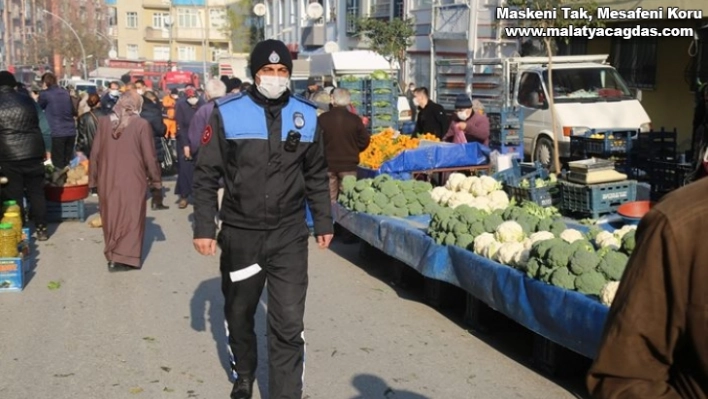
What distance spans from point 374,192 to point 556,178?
260 centimetres

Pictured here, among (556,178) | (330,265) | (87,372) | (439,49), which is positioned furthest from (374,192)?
(439,49)

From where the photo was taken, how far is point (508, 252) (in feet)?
23.0

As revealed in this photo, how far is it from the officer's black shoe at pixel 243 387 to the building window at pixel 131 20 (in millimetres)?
105768

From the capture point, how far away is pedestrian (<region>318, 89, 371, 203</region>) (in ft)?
37.7

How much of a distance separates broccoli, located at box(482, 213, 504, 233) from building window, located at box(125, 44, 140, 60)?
103842 millimetres

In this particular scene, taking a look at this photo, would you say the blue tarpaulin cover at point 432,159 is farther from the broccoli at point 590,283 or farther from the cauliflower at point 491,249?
the broccoli at point 590,283

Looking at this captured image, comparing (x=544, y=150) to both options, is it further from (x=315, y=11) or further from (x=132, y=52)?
(x=132, y=52)

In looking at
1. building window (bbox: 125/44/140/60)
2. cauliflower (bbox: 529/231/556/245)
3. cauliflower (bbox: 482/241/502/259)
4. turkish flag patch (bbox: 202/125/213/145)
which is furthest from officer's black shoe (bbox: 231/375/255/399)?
building window (bbox: 125/44/140/60)

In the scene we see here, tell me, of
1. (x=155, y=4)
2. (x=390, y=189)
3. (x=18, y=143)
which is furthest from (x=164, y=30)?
(x=390, y=189)

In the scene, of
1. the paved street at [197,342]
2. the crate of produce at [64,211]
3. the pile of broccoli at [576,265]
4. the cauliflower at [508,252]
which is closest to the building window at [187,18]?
the crate of produce at [64,211]

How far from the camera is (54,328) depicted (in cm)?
768

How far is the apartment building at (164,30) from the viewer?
100 metres

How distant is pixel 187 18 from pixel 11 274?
313 feet

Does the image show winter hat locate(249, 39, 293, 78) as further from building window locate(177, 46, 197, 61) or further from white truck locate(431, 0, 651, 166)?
building window locate(177, 46, 197, 61)
